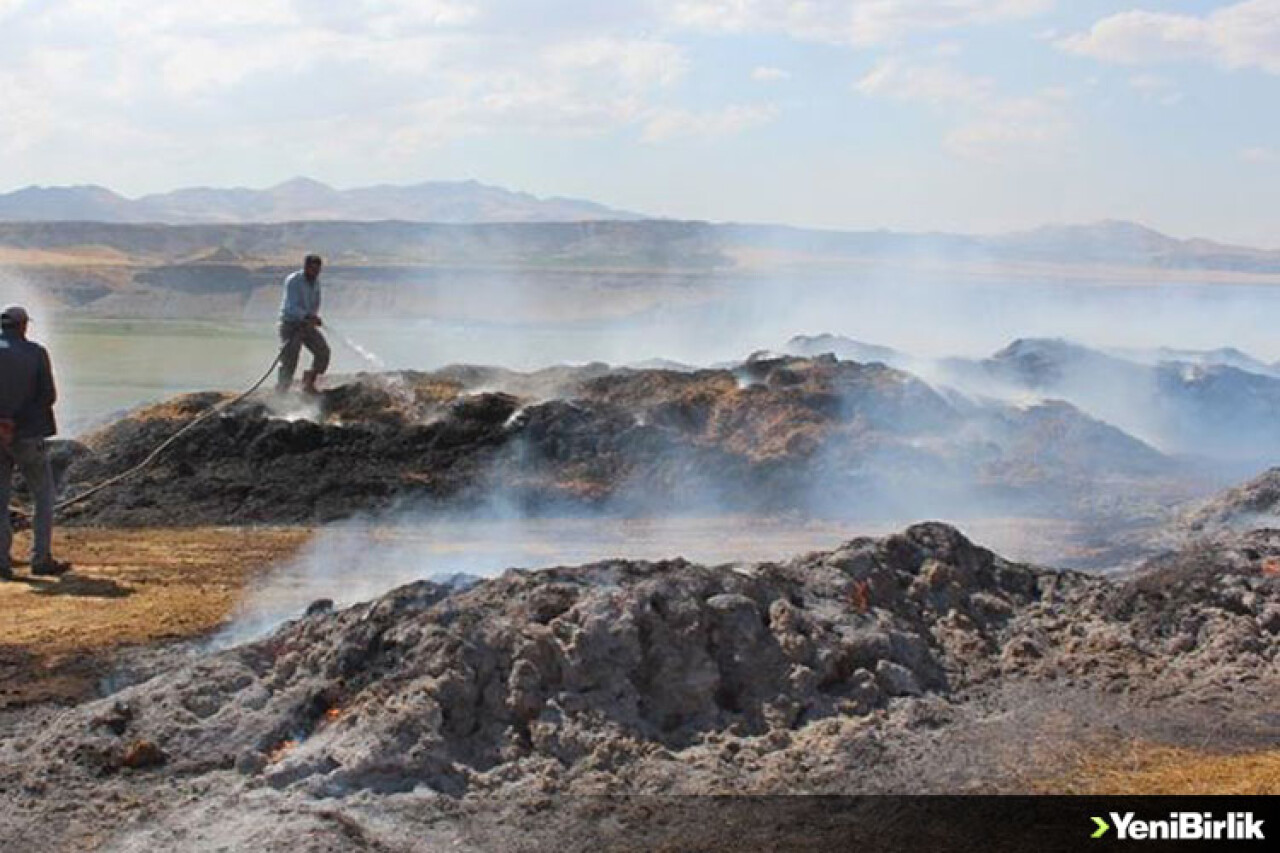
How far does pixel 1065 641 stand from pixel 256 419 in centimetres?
1150

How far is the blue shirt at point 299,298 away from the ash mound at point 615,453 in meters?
1.90

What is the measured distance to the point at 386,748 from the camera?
6.96m

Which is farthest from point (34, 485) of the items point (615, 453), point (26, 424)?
point (615, 453)

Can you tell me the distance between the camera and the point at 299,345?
17.0m

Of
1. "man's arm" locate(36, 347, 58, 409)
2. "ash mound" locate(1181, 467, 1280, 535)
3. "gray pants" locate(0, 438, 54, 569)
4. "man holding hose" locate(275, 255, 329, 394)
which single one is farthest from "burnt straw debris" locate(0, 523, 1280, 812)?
"man holding hose" locate(275, 255, 329, 394)

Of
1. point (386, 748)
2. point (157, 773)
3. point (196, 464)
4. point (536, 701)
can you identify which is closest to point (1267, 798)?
point (536, 701)

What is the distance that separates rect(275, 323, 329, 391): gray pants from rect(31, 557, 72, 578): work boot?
4.46 meters

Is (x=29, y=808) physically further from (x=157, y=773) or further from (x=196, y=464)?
(x=196, y=464)

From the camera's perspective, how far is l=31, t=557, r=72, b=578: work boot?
12438 mm

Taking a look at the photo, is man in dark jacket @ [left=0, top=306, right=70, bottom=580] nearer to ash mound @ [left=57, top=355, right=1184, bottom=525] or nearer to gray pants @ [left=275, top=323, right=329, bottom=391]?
ash mound @ [left=57, top=355, right=1184, bottom=525]

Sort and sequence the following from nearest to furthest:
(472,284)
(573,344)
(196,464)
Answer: (196,464) → (573,344) → (472,284)

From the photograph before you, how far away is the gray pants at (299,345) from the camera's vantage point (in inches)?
645

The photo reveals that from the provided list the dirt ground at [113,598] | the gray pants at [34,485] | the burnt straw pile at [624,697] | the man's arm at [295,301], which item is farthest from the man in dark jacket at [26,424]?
the burnt straw pile at [624,697]

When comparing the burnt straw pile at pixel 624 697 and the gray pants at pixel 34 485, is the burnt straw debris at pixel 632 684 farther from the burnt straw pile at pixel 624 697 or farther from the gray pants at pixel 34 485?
the gray pants at pixel 34 485
